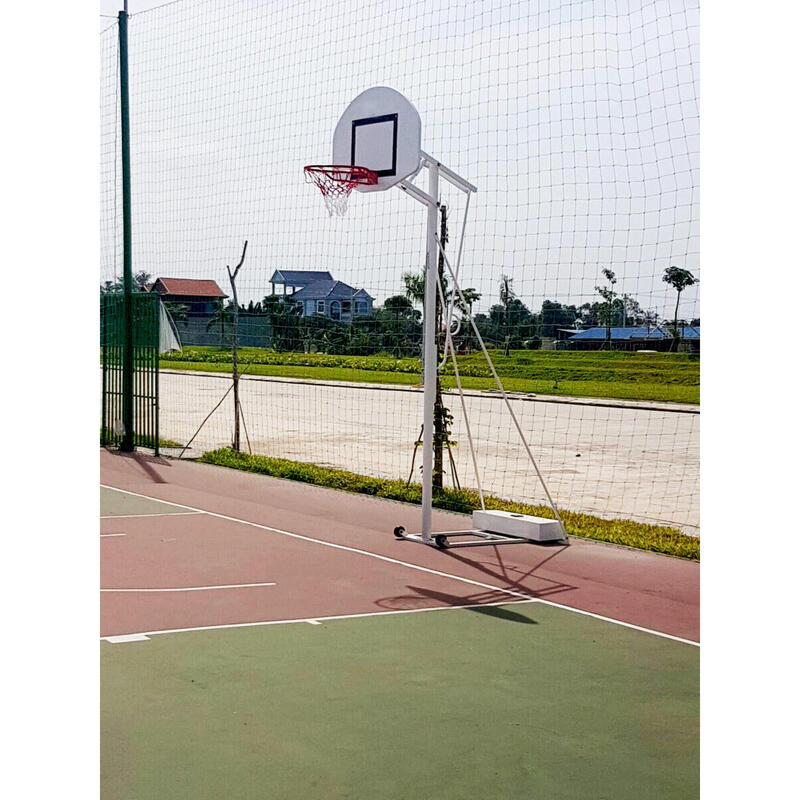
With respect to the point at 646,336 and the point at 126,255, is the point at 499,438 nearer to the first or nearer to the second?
the point at 646,336

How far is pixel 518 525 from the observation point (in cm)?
753

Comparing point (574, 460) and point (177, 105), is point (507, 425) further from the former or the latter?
point (177, 105)

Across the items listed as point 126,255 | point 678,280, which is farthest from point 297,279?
point 678,280

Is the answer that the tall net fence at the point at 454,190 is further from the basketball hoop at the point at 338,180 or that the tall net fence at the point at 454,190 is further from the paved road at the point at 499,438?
the basketball hoop at the point at 338,180

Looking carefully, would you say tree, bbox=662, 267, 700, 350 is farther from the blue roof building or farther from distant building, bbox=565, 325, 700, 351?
the blue roof building

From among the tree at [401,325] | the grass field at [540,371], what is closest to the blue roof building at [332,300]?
the tree at [401,325]

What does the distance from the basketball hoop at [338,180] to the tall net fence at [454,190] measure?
78 centimetres

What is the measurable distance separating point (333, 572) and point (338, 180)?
260 centimetres

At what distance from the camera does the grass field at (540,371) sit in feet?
79.6

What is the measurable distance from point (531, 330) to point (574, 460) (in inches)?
454

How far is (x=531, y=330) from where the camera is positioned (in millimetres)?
25094
